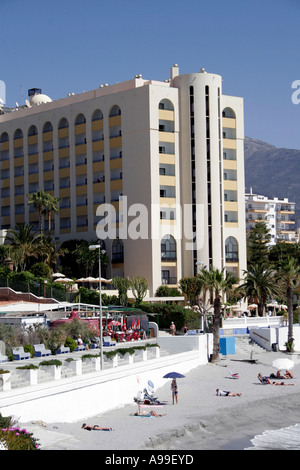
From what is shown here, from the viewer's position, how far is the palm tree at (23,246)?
74312 millimetres

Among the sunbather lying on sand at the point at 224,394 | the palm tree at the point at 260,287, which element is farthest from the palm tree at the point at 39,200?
the sunbather lying on sand at the point at 224,394

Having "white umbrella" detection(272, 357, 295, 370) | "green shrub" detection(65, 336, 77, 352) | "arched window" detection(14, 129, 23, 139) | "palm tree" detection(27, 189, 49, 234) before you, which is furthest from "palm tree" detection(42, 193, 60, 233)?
"white umbrella" detection(272, 357, 295, 370)

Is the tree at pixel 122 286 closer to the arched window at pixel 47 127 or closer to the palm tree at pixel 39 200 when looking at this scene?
the palm tree at pixel 39 200

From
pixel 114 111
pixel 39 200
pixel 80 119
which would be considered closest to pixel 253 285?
pixel 114 111

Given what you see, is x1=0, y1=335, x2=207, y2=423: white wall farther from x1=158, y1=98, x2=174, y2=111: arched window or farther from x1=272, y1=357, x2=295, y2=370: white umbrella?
x1=158, y1=98, x2=174, y2=111: arched window

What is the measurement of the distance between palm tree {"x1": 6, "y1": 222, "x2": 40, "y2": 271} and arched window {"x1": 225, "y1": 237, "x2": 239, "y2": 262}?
751 inches

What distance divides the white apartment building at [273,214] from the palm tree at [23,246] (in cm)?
9622

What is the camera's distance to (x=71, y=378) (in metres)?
31.8

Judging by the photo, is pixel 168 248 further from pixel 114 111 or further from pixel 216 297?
pixel 216 297

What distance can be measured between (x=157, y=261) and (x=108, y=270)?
645 cm

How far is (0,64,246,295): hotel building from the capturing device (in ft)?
246

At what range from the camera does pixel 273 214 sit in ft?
584

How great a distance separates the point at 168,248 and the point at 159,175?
23.4 ft

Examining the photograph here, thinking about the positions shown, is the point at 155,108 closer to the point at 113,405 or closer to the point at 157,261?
the point at 157,261
